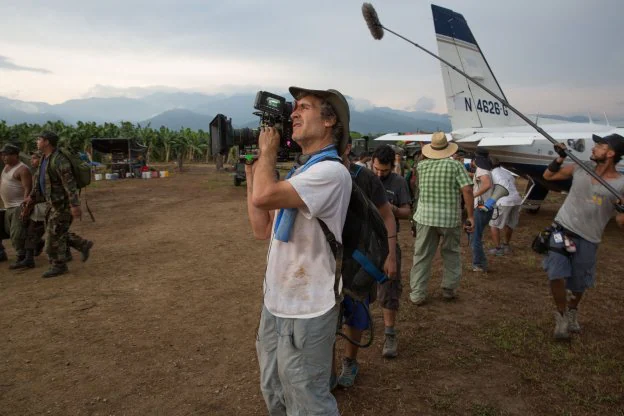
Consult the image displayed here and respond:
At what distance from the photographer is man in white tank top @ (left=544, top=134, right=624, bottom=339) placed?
3.36 meters

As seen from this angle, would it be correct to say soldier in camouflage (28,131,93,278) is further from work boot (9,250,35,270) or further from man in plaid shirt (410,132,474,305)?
man in plaid shirt (410,132,474,305)

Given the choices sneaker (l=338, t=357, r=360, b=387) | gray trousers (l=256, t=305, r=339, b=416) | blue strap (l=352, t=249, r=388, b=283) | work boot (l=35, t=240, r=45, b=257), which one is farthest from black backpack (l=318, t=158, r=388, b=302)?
work boot (l=35, t=240, r=45, b=257)

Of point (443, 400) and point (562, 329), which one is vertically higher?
point (562, 329)

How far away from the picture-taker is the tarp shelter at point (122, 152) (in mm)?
18688

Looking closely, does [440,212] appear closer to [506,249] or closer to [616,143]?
[616,143]

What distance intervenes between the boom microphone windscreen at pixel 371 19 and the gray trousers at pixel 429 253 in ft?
6.74

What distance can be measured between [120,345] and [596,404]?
3846 millimetres

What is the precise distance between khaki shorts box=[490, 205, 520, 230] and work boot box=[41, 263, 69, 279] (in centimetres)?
650

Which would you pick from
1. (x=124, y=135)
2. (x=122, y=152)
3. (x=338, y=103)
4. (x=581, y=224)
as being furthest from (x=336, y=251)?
(x=124, y=135)

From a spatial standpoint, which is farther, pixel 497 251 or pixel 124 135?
pixel 124 135

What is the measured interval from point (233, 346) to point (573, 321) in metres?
3.22

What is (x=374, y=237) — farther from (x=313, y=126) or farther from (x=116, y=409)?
(x=116, y=409)

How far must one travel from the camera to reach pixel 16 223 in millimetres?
5746

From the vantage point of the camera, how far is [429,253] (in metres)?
4.39
